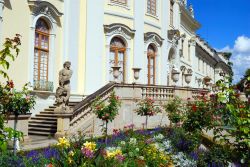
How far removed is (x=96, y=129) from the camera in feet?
48.3

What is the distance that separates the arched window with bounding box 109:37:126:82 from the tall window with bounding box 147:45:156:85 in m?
2.23

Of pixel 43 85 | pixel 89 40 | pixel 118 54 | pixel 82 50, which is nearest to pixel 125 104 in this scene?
pixel 43 85

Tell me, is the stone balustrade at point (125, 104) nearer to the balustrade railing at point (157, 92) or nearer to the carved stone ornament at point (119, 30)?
the balustrade railing at point (157, 92)

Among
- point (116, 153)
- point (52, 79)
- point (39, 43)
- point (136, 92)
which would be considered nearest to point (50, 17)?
point (39, 43)

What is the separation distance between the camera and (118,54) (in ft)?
68.6

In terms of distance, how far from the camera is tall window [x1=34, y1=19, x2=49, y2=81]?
54.1ft

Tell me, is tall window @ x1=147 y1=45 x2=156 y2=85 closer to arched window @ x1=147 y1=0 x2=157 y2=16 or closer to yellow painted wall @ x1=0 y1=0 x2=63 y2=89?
arched window @ x1=147 y1=0 x2=157 y2=16

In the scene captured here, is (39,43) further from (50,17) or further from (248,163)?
(248,163)

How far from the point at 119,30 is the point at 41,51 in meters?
5.23

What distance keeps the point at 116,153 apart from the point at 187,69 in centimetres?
2907

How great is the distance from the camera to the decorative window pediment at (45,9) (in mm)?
15797

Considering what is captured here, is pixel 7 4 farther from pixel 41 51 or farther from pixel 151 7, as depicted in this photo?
pixel 151 7

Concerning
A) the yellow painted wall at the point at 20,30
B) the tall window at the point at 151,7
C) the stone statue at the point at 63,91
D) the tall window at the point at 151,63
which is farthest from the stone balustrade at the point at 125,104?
the tall window at the point at 151,7

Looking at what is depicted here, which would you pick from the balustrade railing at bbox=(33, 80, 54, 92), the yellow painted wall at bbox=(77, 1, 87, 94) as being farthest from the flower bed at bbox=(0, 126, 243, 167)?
the yellow painted wall at bbox=(77, 1, 87, 94)
